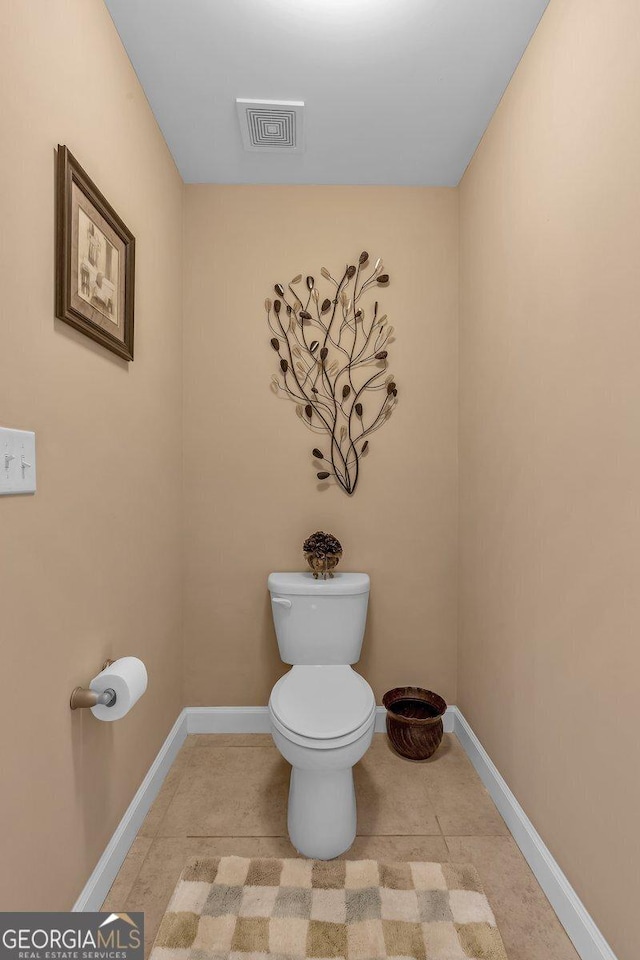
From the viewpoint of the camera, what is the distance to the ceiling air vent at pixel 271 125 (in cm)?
171

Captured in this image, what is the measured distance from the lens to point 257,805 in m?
1.73

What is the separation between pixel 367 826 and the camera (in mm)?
1627

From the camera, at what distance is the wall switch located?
Result: 3.05ft

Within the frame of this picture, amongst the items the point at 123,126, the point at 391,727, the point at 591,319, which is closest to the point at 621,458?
the point at 591,319

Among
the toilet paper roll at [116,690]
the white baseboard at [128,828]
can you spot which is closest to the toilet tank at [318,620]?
the white baseboard at [128,828]

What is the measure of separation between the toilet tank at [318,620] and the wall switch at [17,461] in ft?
3.77

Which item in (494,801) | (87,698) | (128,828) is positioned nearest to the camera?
(87,698)

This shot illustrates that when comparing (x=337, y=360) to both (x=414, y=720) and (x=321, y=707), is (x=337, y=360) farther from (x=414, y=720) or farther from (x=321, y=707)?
(x=414, y=720)

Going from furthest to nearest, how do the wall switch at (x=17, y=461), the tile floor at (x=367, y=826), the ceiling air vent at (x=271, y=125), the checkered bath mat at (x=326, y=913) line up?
the ceiling air vent at (x=271, y=125)
the tile floor at (x=367, y=826)
the checkered bath mat at (x=326, y=913)
the wall switch at (x=17, y=461)

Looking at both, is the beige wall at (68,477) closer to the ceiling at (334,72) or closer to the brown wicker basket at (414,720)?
the ceiling at (334,72)

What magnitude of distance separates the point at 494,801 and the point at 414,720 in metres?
0.37

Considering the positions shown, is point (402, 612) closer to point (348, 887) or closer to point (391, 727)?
point (391, 727)

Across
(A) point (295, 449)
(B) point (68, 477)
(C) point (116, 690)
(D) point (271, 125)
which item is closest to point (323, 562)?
(A) point (295, 449)

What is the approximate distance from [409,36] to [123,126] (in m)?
0.88
